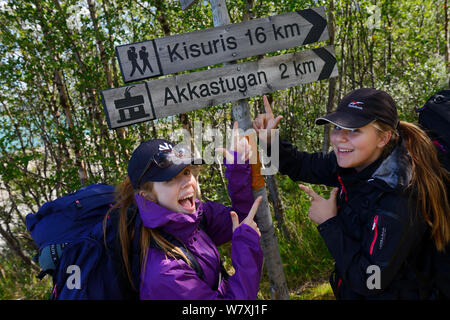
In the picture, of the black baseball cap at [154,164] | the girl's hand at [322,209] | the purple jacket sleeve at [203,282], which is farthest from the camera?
the girl's hand at [322,209]

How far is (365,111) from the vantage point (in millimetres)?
1820

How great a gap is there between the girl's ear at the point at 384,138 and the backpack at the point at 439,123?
0.86 feet

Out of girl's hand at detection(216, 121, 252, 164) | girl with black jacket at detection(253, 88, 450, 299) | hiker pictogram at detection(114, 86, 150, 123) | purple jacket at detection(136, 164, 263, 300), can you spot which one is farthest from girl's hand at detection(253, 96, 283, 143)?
hiker pictogram at detection(114, 86, 150, 123)

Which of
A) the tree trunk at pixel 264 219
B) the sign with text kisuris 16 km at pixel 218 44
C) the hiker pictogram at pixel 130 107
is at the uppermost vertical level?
the sign with text kisuris 16 km at pixel 218 44

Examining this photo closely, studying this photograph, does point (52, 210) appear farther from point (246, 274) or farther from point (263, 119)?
point (263, 119)

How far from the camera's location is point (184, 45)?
79.7 inches

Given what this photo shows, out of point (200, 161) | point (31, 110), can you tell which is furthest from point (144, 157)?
point (31, 110)

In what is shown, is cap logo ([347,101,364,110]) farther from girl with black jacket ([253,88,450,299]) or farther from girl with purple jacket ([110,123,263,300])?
girl with purple jacket ([110,123,263,300])

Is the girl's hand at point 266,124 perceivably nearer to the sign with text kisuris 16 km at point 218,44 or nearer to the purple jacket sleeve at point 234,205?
the purple jacket sleeve at point 234,205

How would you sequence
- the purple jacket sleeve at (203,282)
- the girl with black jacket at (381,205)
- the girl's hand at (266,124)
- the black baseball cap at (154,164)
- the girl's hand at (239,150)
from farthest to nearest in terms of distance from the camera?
the girl's hand at (266,124)
the girl's hand at (239,150)
the black baseball cap at (154,164)
the girl with black jacket at (381,205)
the purple jacket sleeve at (203,282)

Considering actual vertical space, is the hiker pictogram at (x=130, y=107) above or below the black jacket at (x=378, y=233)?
above

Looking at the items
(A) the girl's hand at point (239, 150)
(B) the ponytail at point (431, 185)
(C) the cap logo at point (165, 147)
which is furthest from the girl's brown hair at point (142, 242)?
(B) the ponytail at point (431, 185)

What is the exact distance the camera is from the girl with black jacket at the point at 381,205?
1603 mm

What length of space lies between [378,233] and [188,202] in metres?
1.08
